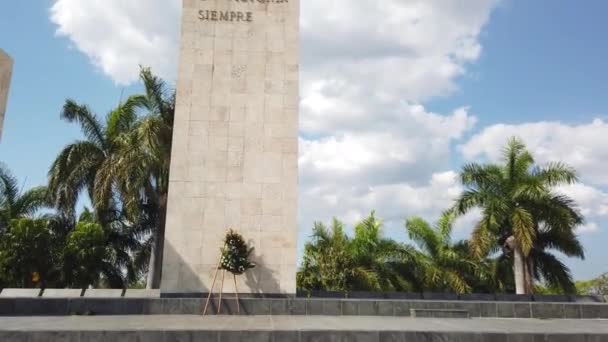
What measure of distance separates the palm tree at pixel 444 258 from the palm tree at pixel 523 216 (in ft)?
6.27

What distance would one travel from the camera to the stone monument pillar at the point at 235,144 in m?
15.6

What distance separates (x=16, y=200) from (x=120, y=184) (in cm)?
955

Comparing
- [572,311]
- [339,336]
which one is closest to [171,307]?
[339,336]

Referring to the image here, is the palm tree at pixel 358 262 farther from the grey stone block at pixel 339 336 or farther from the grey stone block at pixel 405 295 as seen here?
the grey stone block at pixel 339 336

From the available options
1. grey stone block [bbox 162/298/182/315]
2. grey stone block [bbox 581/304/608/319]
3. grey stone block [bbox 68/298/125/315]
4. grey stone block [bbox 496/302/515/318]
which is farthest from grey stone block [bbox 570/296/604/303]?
grey stone block [bbox 68/298/125/315]

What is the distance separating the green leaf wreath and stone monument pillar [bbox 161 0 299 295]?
2.11 feet

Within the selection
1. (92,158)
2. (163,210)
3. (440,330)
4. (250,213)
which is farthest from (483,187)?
(92,158)

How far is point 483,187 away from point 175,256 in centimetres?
1679

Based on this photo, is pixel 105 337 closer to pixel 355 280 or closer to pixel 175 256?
pixel 175 256

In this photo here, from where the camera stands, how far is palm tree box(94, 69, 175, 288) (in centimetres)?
2216

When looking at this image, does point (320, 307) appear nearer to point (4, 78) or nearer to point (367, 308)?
point (367, 308)

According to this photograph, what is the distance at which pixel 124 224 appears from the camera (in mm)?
25656

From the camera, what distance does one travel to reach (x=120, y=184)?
874 inches

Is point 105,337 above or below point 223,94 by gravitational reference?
below
